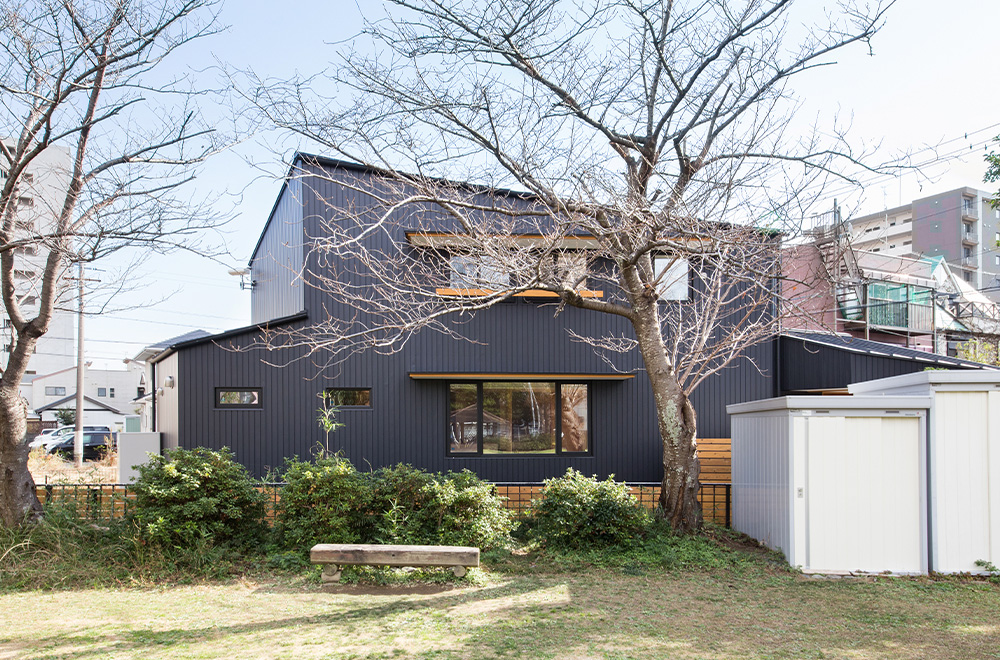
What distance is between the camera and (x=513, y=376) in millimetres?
13008

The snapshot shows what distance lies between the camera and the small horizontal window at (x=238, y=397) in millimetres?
12344

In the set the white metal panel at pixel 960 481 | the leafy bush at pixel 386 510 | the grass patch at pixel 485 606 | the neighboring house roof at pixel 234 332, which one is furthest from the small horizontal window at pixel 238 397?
the white metal panel at pixel 960 481

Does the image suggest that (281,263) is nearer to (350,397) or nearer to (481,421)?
(350,397)

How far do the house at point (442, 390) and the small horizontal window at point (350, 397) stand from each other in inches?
0.8

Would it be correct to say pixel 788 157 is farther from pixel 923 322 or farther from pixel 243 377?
pixel 923 322

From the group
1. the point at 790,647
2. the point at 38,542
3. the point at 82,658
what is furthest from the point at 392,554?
the point at 38,542

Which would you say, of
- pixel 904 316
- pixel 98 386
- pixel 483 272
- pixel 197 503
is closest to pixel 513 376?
pixel 483 272

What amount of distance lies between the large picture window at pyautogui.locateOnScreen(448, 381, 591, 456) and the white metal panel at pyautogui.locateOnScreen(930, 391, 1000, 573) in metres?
6.80

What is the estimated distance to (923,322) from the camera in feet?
68.2

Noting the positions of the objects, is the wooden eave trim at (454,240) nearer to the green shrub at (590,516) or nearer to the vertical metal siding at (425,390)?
the vertical metal siding at (425,390)

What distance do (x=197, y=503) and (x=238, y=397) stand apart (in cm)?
496

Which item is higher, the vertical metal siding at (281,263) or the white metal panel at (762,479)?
the vertical metal siding at (281,263)

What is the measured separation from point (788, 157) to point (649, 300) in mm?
2436

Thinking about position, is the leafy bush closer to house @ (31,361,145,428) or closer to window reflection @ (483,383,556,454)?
window reflection @ (483,383,556,454)
